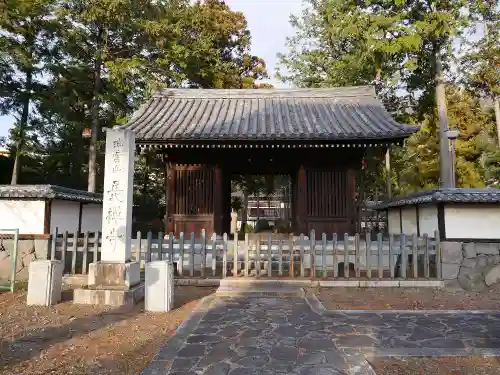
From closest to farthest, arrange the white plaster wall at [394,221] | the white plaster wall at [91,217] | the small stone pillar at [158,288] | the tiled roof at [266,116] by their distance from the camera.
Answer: the small stone pillar at [158,288] < the tiled roof at [266,116] < the white plaster wall at [91,217] < the white plaster wall at [394,221]

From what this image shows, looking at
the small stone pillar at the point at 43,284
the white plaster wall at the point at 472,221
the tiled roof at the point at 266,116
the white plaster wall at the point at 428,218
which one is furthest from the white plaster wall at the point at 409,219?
the small stone pillar at the point at 43,284

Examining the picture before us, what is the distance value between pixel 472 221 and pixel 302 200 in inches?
186

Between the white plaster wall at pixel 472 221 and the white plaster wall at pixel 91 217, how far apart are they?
1018 cm

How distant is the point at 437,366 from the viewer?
3.78 meters

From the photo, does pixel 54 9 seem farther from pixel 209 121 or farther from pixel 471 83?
pixel 471 83

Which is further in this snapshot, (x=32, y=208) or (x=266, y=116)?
(x=266, y=116)

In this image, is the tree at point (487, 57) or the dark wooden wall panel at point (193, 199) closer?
the dark wooden wall panel at point (193, 199)

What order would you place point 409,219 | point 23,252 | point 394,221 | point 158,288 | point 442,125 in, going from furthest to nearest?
point 442,125
point 394,221
point 409,219
point 23,252
point 158,288

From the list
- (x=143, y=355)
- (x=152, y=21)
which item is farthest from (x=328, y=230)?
(x=152, y=21)

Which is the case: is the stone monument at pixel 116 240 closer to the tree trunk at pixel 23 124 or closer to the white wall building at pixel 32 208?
the white wall building at pixel 32 208

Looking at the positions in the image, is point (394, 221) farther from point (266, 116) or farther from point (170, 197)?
point (170, 197)

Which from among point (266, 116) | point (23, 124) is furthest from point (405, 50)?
point (23, 124)

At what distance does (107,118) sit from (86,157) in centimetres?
Result: 272

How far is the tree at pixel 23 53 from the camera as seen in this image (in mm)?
15571
